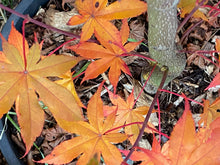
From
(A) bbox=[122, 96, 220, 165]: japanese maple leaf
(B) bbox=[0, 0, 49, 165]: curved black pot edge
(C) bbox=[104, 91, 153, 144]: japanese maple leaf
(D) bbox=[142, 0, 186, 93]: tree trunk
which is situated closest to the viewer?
(A) bbox=[122, 96, 220, 165]: japanese maple leaf

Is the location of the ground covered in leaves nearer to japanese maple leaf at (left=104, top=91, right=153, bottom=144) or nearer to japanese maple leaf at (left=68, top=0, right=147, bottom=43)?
japanese maple leaf at (left=104, top=91, right=153, bottom=144)

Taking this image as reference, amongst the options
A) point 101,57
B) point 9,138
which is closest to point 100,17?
point 101,57

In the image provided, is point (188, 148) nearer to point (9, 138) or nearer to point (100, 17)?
point (100, 17)

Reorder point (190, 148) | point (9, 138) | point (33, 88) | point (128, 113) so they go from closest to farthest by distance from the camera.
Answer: point (190, 148) < point (33, 88) < point (128, 113) < point (9, 138)

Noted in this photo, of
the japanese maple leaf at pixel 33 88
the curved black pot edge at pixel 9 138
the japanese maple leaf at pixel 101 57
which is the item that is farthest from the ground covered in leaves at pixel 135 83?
the japanese maple leaf at pixel 33 88

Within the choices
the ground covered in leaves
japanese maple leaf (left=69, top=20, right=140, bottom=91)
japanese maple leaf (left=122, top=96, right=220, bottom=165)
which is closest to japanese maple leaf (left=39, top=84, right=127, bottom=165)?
japanese maple leaf (left=69, top=20, right=140, bottom=91)

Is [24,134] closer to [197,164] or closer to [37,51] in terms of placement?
[37,51]

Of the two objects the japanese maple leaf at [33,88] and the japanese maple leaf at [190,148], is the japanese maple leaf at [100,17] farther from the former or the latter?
the japanese maple leaf at [190,148]
